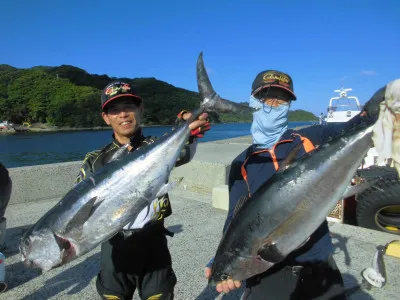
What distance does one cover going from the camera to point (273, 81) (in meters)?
1.96

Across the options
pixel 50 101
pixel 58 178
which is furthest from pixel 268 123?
pixel 50 101

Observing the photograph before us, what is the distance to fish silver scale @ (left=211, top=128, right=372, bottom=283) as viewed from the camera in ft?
5.10

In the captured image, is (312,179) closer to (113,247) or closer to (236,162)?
(236,162)

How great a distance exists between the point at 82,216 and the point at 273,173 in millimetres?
1308

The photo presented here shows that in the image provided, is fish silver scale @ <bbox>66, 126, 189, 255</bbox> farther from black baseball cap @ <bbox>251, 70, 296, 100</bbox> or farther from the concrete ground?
the concrete ground

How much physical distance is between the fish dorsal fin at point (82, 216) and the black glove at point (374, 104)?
1.72m

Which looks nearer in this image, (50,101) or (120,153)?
(120,153)

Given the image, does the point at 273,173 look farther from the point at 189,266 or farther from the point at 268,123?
the point at 189,266

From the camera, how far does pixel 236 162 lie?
7.40 feet

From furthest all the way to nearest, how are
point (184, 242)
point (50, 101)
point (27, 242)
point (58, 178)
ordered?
Result: point (50, 101) → point (58, 178) → point (184, 242) → point (27, 242)

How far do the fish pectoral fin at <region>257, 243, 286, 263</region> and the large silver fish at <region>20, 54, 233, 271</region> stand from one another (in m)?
0.71

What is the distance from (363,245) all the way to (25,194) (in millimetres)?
6832

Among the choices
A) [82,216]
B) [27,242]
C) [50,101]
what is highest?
[50,101]

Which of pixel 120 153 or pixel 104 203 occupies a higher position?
pixel 120 153
